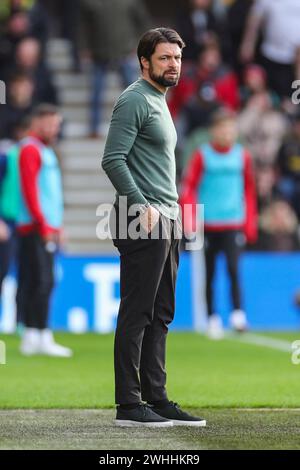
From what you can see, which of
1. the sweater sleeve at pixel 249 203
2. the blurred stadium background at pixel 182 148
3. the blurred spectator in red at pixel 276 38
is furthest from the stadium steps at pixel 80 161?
the sweater sleeve at pixel 249 203

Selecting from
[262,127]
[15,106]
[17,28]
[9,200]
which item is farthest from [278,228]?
[17,28]

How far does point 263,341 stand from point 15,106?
218 inches

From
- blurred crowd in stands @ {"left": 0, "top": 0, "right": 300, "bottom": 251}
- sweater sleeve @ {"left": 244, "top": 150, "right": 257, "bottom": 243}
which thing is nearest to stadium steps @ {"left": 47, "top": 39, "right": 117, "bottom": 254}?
blurred crowd in stands @ {"left": 0, "top": 0, "right": 300, "bottom": 251}

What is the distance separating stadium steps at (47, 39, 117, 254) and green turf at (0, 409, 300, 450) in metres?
10.4

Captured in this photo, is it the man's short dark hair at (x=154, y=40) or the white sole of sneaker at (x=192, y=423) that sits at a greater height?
the man's short dark hair at (x=154, y=40)

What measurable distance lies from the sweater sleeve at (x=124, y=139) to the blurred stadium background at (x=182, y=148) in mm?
3863

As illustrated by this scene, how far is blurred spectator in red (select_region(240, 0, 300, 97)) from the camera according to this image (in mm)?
19375

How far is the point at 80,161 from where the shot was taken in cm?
1934

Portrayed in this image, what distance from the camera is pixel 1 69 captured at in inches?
762

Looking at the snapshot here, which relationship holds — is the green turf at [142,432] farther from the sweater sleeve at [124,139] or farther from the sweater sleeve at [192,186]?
the sweater sleeve at [192,186]

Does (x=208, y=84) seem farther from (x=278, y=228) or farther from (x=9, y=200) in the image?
(x=9, y=200)

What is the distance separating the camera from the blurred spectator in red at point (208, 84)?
1883 cm

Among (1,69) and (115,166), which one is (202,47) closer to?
(1,69)

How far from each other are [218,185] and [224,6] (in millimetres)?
6718
